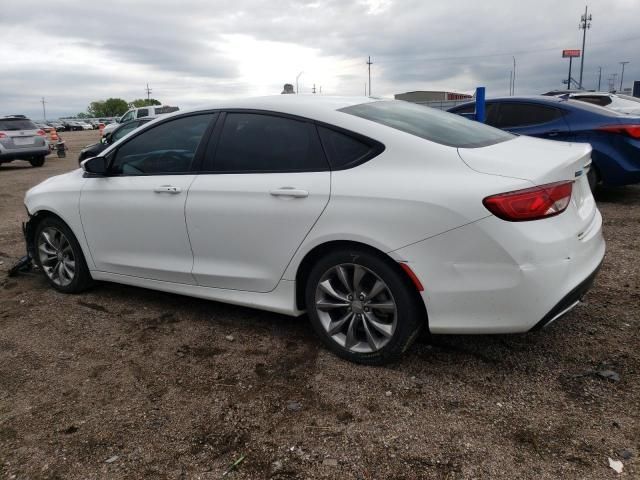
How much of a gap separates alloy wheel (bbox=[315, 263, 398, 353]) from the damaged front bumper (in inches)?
123

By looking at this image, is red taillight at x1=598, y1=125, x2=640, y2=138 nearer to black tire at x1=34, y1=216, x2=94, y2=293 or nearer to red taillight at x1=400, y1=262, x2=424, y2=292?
red taillight at x1=400, y1=262, x2=424, y2=292

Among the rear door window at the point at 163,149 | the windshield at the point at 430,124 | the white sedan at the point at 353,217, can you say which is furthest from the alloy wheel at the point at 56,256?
the windshield at the point at 430,124

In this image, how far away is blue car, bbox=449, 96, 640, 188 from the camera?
6699 millimetres

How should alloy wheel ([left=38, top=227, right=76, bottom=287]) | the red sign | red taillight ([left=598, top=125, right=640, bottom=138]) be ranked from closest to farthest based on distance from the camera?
alloy wheel ([left=38, top=227, right=76, bottom=287]) → red taillight ([left=598, top=125, right=640, bottom=138]) → the red sign

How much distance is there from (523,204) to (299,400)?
1.54 metres

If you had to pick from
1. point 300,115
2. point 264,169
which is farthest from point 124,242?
point 300,115

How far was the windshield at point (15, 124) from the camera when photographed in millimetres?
15844

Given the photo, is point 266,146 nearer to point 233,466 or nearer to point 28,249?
point 233,466

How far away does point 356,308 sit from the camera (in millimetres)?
3119

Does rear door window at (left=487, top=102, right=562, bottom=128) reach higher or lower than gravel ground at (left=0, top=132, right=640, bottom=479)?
higher

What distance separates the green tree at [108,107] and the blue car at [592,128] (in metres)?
139

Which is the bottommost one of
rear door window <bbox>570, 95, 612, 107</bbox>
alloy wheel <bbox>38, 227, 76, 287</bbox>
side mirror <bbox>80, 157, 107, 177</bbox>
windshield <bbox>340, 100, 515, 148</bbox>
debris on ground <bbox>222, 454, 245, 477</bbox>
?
debris on ground <bbox>222, 454, 245, 477</bbox>

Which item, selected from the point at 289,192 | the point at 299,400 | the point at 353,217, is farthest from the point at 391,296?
the point at 289,192

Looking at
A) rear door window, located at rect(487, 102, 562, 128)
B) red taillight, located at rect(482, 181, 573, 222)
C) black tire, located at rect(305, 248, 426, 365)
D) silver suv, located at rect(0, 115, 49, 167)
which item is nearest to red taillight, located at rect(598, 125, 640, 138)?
rear door window, located at rect(487, 102, 562, 128)
